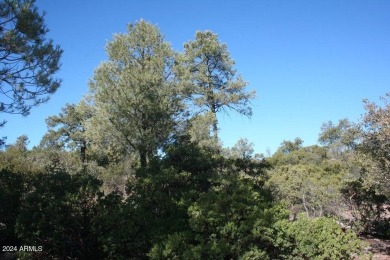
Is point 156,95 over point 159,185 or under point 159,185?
over

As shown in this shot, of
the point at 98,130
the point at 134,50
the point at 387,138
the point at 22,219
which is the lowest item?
the point at 22,219

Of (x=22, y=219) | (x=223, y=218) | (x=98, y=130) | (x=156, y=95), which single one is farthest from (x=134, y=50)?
(x=223, y=218)

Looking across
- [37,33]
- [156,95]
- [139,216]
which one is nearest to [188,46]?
[156,95]

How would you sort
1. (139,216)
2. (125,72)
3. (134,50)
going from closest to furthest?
1. (139,216)
2. (125,72)
3. (134,50)

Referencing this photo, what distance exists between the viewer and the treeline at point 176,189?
5.96 metres

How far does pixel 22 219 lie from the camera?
6.89 m

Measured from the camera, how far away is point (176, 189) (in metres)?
8.54

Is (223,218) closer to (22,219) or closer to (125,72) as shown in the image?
(22,219)

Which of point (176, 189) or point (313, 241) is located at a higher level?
point (176, 189)

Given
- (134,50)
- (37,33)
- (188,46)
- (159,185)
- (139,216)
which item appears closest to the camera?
(139,216)

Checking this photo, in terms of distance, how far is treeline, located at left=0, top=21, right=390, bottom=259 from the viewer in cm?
596

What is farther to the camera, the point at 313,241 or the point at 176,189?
the point at 176,189

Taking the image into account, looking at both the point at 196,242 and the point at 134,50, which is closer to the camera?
the point at 196,242

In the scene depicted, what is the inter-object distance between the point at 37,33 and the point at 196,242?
26.5ft
